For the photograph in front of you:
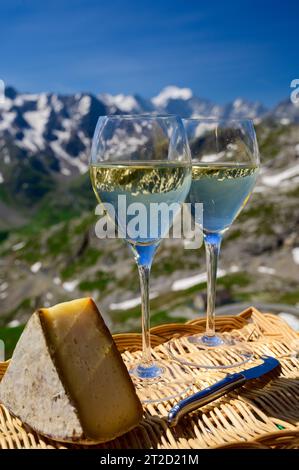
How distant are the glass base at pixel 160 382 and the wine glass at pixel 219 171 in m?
0.19

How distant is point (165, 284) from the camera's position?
89500mm

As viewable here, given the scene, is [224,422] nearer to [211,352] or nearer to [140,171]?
[211,352]

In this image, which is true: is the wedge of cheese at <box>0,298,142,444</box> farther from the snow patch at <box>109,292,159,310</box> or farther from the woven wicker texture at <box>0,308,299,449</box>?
the snow patch at <box>109,292,159,310</box>

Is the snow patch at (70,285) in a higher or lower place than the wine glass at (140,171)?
lower

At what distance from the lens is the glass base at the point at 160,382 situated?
326cm

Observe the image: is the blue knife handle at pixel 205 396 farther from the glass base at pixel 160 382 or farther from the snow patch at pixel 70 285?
the snow patch at pixel 70 285

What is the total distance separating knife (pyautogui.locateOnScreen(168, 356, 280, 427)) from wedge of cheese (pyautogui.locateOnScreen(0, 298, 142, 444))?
0.70 feet

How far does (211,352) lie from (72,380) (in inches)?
61.3

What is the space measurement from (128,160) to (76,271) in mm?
117664

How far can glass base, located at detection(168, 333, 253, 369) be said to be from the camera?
3.79m

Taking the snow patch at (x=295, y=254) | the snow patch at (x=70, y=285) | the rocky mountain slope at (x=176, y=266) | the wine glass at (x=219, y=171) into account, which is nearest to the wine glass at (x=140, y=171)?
the wine glass at (x=219, y=171)

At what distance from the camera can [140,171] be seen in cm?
289

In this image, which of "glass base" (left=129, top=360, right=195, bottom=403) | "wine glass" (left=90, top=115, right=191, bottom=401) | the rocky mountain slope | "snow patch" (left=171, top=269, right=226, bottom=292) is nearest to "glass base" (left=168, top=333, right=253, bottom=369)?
"glass base" (left=129, top=360, right=195, bottom=403)

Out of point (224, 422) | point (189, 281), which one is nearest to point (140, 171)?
point (224, 422)
